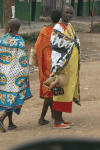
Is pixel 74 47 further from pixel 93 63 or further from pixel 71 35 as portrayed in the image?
pixel 93 63

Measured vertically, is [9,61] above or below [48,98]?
above

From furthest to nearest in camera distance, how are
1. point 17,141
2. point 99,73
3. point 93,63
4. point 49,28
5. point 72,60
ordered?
point 93,63 → point 99,73 → point 49,28 → point 72,60 → point 17,141

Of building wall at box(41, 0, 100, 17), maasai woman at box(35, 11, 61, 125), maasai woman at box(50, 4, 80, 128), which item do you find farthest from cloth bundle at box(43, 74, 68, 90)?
building wall at box(41, 0, 100, 17)

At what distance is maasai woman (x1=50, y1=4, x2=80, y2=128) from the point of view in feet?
11.6

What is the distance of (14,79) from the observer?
12.3ft

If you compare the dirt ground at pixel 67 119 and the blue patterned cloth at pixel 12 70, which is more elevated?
the blue patterned cloth at pixel 12 70

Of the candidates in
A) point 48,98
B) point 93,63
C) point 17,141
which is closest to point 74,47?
point 48,98

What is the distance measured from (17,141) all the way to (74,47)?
1.40 m

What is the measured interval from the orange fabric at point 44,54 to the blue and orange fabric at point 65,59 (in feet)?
0.87

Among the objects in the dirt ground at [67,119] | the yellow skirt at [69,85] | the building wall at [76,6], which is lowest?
the dirt ground at [67,119]

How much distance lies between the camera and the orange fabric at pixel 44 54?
12.6 feet

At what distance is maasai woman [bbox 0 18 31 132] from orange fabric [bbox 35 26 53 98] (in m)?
0.24

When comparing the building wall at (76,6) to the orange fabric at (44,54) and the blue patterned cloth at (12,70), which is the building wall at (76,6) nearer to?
the orange fabric at (44,54)

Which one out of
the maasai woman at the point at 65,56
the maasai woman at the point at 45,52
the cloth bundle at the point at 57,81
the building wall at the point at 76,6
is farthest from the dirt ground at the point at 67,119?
the building wall at the point at 76,6
